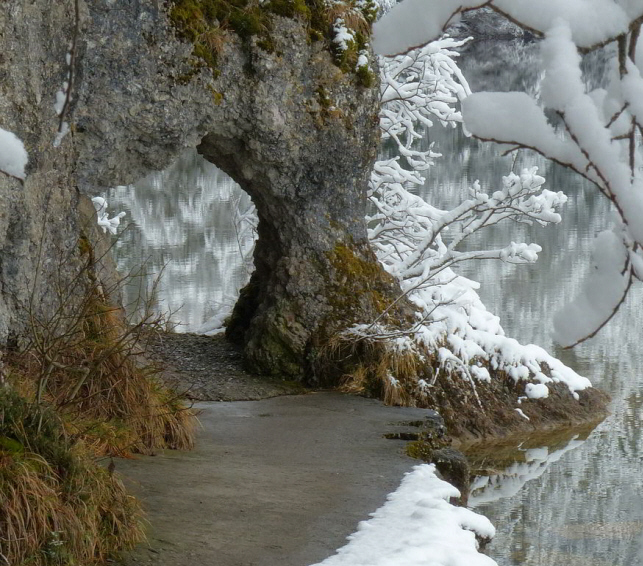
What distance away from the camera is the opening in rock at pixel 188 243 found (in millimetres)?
15945

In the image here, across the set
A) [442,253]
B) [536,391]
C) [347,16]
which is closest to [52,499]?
[347,16]

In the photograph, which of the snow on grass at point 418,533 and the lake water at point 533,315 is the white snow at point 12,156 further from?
the snow on grass at point 418,533

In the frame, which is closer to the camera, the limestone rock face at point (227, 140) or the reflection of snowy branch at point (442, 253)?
the limestone rock face at point (227, 140)

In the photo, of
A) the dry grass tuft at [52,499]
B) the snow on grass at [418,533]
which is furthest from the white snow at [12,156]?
the snow on grass at [418,533]

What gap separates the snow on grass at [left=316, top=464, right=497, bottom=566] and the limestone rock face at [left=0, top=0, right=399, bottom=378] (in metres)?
2.76

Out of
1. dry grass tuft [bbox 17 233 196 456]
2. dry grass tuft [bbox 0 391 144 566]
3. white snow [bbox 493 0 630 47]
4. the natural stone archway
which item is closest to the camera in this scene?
white snow [bbox 493 0 630 47]

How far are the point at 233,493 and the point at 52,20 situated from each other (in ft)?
11.8

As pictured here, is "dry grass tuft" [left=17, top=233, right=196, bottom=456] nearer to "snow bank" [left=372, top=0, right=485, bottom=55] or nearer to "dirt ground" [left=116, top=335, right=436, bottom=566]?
"dirt ground" [left=116, top=335, right=436, bottom=566]

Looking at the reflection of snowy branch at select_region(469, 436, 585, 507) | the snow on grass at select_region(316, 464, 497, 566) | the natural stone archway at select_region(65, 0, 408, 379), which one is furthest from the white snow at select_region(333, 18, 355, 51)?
the snow on grass at select_region(316, 464, 497, 566)

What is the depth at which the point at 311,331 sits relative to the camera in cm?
881

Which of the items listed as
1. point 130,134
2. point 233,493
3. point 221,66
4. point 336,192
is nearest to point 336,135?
point 336,192

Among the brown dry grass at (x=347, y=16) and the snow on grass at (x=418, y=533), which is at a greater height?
the brown dry grass at (x=347, y=16)

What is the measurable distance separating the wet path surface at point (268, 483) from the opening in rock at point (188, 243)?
282 centimetres

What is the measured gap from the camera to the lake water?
25.6 feet
